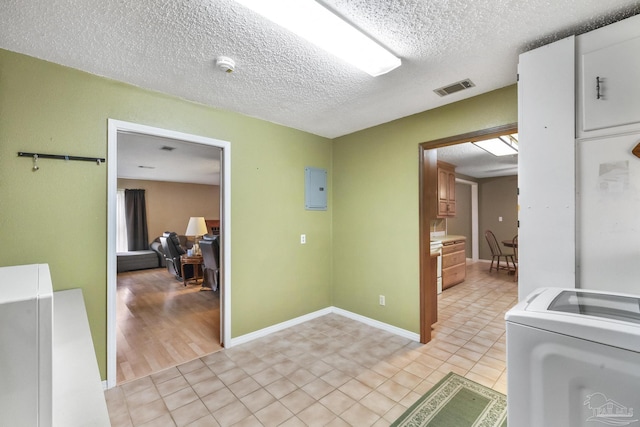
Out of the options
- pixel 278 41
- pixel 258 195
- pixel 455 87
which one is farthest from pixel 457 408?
pixel 278 41

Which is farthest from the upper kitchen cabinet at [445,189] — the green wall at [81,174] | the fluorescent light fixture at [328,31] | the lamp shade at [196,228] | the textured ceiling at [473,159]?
the lamp shade at [196,228]

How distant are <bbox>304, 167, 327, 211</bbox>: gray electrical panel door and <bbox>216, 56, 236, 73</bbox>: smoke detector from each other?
5.47 ft

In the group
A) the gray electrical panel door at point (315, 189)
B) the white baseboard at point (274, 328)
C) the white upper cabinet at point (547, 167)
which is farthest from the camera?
the gray electrical panel door at point (315, 189)

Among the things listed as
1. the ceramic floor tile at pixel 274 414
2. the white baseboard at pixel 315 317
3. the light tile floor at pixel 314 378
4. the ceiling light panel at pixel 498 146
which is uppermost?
the ceiling light panel at pixel 498 146

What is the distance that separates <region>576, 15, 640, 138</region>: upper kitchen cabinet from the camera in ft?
4.29

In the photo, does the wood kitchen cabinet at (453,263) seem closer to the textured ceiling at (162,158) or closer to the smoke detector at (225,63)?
the textured ceiling at (162,158)

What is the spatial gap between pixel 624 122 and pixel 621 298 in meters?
0.85

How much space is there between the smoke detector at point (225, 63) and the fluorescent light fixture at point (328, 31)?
1.76 feet

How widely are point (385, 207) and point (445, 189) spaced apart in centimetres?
252

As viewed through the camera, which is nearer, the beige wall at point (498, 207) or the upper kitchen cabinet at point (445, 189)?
the upper kitchen cabinet at point (445, 189)

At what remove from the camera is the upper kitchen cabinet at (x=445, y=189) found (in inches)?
193

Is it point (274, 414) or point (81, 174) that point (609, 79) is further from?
point (81, 174)

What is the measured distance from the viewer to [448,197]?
16.9ft

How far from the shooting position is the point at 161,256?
6.75 metres
